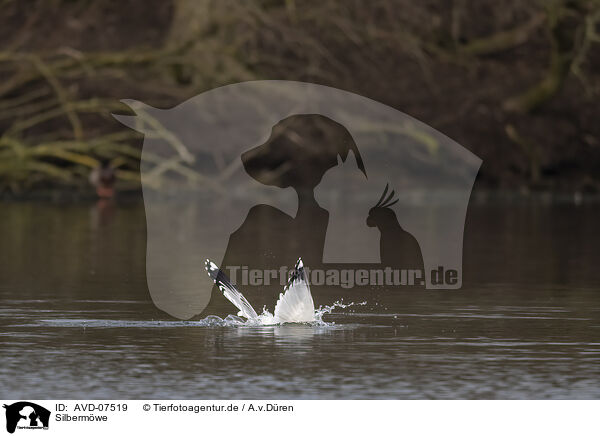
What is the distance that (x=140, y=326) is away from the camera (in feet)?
44.0

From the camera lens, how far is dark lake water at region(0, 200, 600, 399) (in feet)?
33.5

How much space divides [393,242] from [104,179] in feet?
40.6

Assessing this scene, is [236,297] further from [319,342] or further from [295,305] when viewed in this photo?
[319,342]

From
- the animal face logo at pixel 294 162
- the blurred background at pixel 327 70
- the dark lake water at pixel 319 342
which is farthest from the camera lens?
the blurred background at pixel 327 70

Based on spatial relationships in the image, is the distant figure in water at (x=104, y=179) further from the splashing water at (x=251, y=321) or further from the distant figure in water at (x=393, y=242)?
the splashing water at (x=251, y=321)

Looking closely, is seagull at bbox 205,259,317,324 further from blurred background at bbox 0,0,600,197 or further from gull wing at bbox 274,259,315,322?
blurred background at bbox 0,0,600,197

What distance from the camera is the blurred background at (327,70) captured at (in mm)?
35531

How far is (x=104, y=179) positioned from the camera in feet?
116
